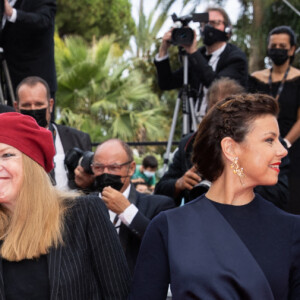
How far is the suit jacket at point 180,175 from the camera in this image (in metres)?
3.07

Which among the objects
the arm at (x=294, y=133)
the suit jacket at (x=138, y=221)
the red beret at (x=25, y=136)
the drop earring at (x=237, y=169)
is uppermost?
the red beret at (x=25, y=136)

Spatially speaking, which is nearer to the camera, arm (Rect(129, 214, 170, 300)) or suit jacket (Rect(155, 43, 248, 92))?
arm (Rect(129, 214, 170, 300))

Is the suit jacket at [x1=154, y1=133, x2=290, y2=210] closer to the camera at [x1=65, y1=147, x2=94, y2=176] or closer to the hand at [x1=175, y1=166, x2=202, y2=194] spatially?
the hand at [x1=175, y1=166, x2=202, y2=194]

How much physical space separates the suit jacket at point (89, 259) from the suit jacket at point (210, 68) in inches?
85.6

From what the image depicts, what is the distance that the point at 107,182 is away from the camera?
10.3ft

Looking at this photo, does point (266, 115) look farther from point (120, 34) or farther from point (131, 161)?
point (120, 34)

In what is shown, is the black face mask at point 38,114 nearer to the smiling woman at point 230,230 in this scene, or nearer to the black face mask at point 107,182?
the black face mask at point 107,182

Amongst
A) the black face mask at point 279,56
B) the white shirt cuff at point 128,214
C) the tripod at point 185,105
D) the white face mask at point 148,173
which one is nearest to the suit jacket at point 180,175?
the white shirt cuff at point 128,214

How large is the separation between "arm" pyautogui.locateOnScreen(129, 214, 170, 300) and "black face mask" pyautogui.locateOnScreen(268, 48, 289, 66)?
2.51m

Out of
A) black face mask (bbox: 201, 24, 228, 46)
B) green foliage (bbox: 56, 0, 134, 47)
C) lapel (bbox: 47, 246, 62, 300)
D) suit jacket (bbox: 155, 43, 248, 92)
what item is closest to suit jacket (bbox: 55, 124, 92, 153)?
suit jacket (bbox: 155, 43, 248, 92)

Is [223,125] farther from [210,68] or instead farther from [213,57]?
[213,57]

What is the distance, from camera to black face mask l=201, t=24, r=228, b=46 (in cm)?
423

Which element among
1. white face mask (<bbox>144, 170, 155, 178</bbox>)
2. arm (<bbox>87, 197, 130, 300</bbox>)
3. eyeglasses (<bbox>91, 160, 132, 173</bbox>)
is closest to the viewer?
arm (<bbox>87, 197, 130, 300</bbox>)

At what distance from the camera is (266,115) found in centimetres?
200
